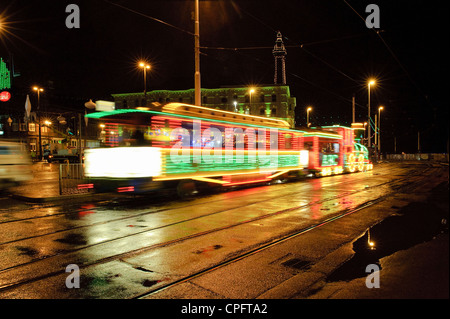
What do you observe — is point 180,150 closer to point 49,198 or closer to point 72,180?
point 49,198

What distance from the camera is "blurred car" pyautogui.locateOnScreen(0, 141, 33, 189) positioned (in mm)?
12492

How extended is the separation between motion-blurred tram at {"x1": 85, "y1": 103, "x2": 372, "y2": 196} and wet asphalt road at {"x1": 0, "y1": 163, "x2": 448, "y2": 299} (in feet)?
3.34

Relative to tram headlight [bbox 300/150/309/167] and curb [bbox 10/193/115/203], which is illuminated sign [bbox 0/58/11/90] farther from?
Result: tram headlight [bbox 300/150/309/167]

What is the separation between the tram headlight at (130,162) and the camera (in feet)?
33.0

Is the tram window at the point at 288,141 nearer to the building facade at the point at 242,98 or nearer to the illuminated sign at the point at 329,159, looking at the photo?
the illuminated sign at the point at 329,159

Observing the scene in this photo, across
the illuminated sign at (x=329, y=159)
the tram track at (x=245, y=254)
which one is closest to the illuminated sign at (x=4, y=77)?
the illuminated sign at (x=329, y=159)

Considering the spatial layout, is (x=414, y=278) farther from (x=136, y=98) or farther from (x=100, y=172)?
(x=136, y=98)

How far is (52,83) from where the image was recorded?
54812mm

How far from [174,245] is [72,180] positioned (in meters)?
9.45

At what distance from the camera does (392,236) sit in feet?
20.5

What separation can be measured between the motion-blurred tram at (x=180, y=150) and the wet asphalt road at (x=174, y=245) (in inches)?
40.1

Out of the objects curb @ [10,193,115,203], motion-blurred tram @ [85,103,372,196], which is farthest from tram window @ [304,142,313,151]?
A: curb @ [10,193,115,203]
